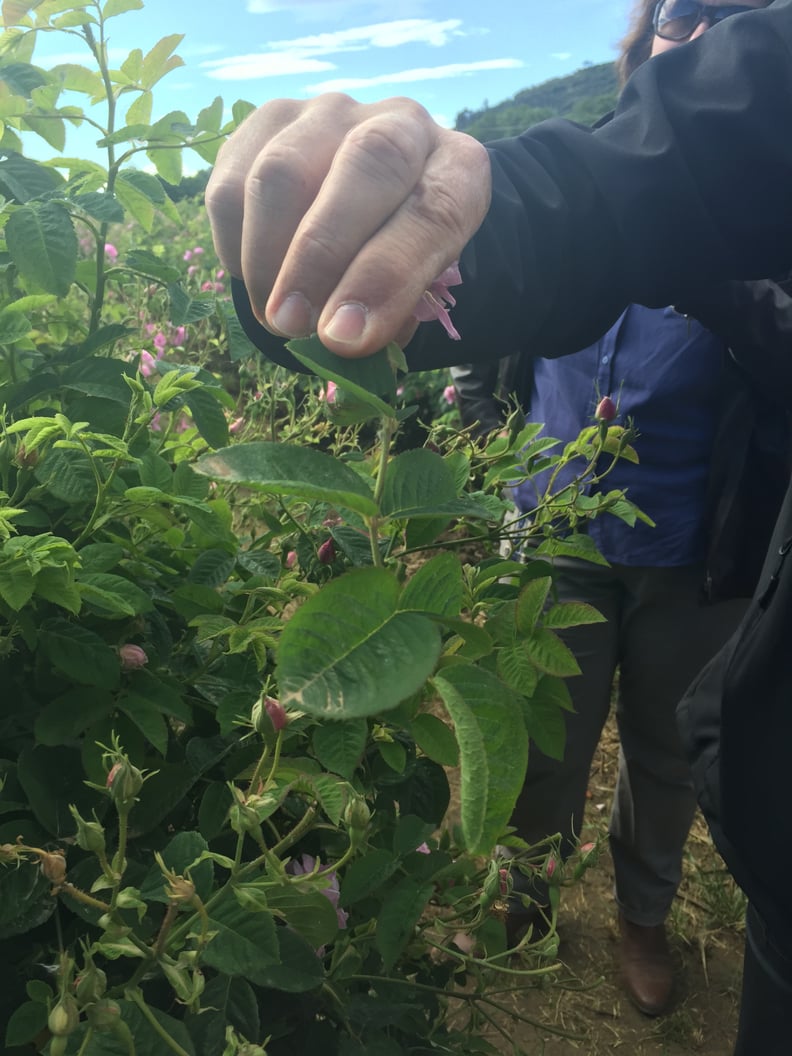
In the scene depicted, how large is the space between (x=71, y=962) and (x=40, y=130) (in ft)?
2.80

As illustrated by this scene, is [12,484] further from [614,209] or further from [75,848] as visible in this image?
[614,209]

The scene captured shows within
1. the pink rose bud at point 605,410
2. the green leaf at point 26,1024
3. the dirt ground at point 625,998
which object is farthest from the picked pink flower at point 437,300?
the dirt ground at point 625,998

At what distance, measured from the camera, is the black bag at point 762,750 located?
1016 millimetres

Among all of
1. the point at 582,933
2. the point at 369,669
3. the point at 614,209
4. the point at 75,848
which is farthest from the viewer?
the point at 582,933

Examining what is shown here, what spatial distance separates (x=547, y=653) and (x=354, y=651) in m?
0.35

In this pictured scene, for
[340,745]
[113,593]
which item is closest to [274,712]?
[340,745]

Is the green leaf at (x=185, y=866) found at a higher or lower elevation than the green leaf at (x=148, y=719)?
lower

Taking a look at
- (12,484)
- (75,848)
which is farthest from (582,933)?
(12,484)

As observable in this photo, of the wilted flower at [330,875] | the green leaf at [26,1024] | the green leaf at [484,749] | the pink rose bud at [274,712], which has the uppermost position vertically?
the green leaf at [484,749]

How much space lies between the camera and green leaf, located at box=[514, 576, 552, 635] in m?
0.64

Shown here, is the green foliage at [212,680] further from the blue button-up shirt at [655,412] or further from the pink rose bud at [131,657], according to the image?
the blue button-up shirt at [655,412]

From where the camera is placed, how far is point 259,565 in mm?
740

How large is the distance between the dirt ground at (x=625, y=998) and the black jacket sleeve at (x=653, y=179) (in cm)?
161

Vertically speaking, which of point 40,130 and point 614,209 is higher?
point 40,130
